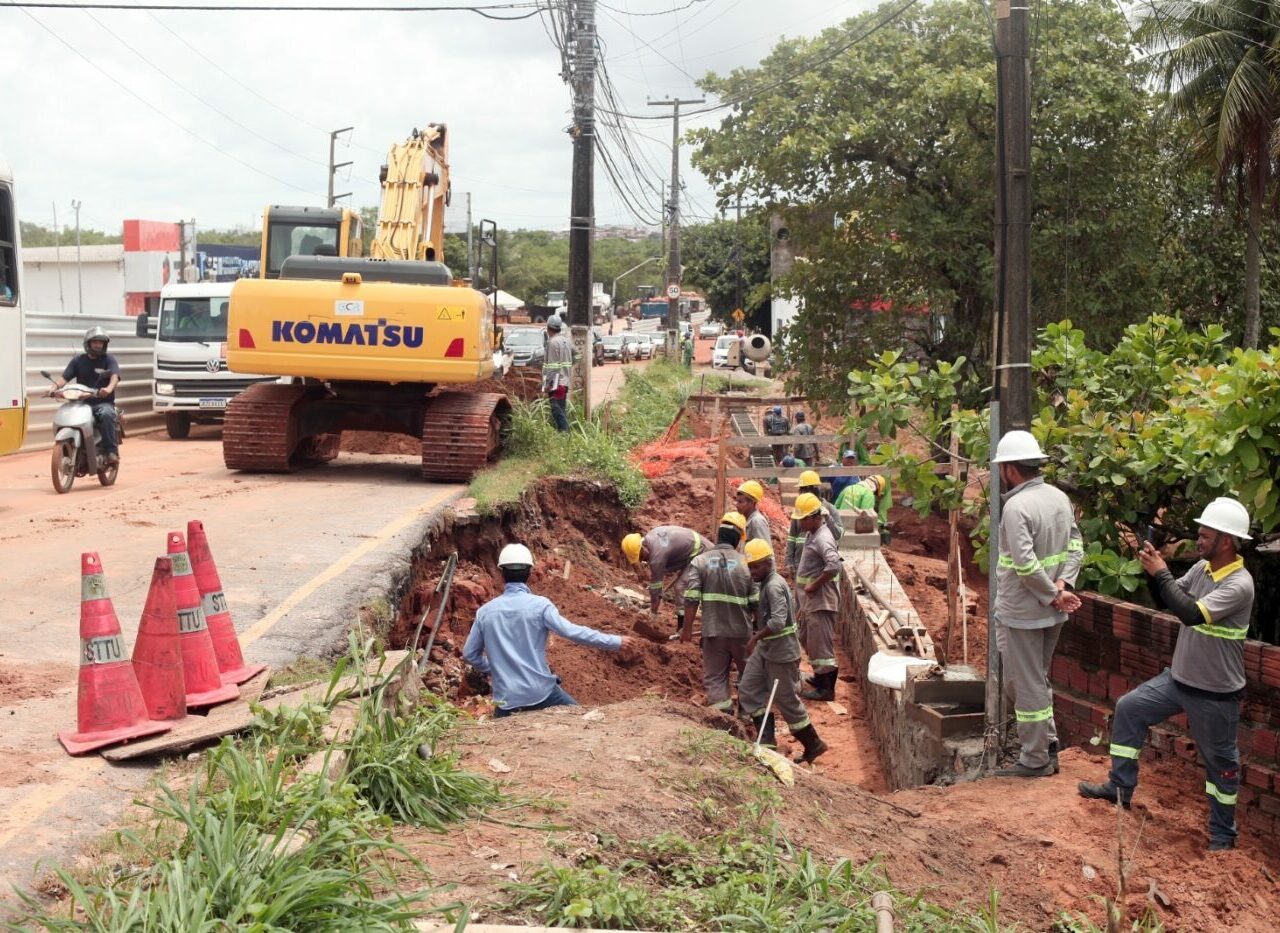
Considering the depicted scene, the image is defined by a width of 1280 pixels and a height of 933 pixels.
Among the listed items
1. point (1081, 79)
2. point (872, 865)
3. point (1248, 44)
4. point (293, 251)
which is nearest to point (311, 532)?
point (872, 865)

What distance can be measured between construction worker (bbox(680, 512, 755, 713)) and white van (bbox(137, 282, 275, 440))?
14.7 metres

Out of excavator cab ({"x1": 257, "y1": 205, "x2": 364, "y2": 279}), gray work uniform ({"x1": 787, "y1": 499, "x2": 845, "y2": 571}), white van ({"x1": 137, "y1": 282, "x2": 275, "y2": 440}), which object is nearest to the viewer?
gray work uniform ({"x1": 787, "y1": 499, "x2": 845, "y2": 571})

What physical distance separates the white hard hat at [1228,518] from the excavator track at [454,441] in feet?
32.2

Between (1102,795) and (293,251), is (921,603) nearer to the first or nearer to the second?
(1102,795)

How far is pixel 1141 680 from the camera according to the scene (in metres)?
8.12

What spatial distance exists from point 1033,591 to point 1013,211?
98.6 inches

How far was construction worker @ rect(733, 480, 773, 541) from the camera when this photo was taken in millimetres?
12039

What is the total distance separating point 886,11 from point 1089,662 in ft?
52.1

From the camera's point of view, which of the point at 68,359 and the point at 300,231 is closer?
the point at 300,231

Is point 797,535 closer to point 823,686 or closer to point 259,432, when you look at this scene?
point 823,686

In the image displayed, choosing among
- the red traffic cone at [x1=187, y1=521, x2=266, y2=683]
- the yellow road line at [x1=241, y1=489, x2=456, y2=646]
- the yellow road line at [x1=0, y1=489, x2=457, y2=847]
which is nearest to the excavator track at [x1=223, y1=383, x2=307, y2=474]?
the yellow road line at [x1=0, y1=489, x2=457, y2=847]

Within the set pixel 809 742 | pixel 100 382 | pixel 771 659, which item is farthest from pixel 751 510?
pixel 100 382

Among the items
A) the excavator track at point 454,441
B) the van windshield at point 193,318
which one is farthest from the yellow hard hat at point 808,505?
the van windshield at point 193,318

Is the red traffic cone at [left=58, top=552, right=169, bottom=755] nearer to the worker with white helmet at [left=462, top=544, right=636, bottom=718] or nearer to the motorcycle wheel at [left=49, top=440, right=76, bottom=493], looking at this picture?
the worker with white helmet at [left=462, top=544, right=636, bottom=718]
